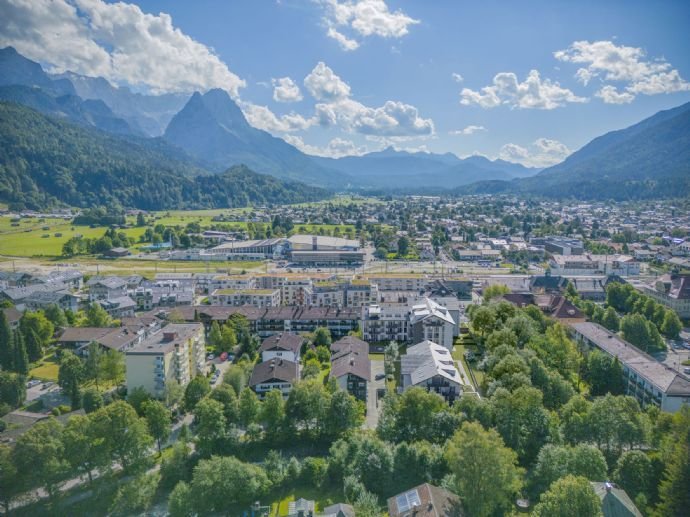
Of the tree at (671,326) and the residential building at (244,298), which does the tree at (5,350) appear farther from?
the tree at (671,326)

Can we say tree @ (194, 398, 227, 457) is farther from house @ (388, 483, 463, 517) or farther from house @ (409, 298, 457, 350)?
house @ (409, 298, 457, 350)

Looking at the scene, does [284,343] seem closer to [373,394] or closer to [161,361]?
[373,394]

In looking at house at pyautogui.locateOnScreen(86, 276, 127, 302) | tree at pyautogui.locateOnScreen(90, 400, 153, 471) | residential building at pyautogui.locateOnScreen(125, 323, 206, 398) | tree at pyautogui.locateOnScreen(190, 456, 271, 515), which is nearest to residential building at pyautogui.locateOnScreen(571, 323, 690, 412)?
tree at pyautogui.locateOnScreen(190, 456, 271, 515)

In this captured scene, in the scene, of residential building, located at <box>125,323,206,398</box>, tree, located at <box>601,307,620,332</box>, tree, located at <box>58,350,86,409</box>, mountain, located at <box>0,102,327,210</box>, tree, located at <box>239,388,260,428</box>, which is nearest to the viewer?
tree, located at <box>239,388,260,428</box>

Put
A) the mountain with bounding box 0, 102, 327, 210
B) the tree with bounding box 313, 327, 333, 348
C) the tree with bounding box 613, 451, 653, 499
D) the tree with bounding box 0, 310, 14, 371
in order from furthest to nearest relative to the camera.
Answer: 1. the mountain with bounding box 0, 102, 327, 210
2. the tree with bounding box 313, 327, 333, 348
3. the tree with bounding box 0, 310, 14, 371
4. the tree with bounding box 613, 451, 653, 499

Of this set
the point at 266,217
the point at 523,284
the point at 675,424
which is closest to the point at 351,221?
the point at 266,217

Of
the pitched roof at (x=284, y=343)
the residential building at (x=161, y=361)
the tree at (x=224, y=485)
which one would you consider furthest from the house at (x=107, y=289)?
the tree at (x=224, y=485)

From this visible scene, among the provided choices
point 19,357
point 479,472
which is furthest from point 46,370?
point 479,472
